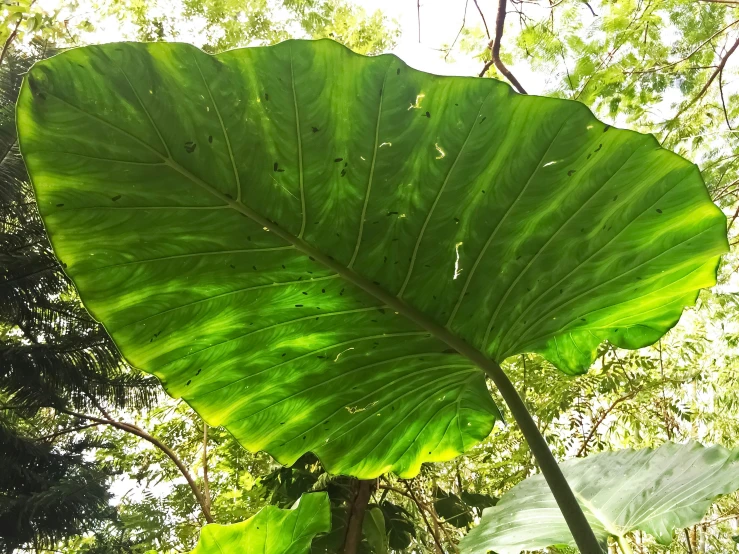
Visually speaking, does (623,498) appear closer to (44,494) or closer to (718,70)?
(718,70)

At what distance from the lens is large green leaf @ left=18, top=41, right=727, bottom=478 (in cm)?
38

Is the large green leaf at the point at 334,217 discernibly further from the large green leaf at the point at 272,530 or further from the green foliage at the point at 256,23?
the green foliage at the point at 256,23

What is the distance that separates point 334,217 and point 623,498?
2.01ft

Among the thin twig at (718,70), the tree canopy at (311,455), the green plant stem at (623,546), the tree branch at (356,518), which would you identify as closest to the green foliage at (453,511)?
the tree canopy at (311,455)

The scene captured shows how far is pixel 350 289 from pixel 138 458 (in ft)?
7.98

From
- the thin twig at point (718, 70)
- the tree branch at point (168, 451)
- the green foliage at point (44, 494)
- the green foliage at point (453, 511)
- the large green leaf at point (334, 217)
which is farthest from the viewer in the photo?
the green foliage at point (44, 494)

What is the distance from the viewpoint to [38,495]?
2.62m

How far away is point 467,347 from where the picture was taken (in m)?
0.52

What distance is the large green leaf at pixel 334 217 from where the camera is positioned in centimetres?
38

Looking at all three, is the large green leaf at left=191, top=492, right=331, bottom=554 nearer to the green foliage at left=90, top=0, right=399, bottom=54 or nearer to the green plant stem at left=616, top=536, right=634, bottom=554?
the green plant stem at left=616, top=536, right=634, bottom=554

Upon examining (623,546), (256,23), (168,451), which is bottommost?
(623,546)

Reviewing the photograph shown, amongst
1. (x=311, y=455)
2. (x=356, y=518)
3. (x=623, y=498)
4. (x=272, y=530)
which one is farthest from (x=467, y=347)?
(x=311, y=455)

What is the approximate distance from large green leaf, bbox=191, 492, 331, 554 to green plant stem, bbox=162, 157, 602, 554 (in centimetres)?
24

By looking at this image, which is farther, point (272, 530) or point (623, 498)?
point (623, 498)
